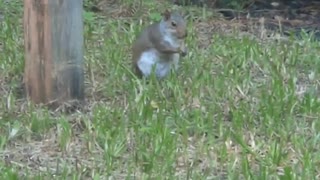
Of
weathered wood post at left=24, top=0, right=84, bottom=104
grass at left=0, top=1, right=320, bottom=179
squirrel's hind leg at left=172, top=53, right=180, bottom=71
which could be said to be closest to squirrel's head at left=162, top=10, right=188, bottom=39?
squirrel's hind leg at left=172, top=53, right=180, bottom=71

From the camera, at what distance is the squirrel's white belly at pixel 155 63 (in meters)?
6.25

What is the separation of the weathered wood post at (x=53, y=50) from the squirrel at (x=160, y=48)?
527 mm

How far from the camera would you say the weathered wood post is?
18.7ft

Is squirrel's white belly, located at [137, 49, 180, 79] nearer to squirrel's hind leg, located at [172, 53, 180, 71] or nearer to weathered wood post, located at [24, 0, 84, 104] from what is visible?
squirrel's hind leg, located at [172, 53, 180, 71]

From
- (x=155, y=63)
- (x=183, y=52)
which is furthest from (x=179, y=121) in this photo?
(x=183, y=52)

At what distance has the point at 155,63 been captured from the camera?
6277 mm

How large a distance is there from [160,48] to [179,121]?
86 centimetres

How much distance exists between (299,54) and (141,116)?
6.25ft

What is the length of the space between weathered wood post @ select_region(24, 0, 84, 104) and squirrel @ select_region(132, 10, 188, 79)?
527mm

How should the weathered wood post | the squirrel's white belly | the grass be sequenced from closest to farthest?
the grass, the weathered wood post, the squirrel's white belly

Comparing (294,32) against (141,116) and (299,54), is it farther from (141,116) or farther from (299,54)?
(141,116)

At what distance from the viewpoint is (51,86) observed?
19.0 ft

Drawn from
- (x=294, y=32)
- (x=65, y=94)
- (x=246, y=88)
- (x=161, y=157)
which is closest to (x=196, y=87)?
(x=246, y=88)

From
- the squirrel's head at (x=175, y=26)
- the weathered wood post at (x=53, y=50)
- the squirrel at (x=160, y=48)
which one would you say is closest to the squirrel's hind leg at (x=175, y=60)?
the squirrel at (x=160, y=48)
